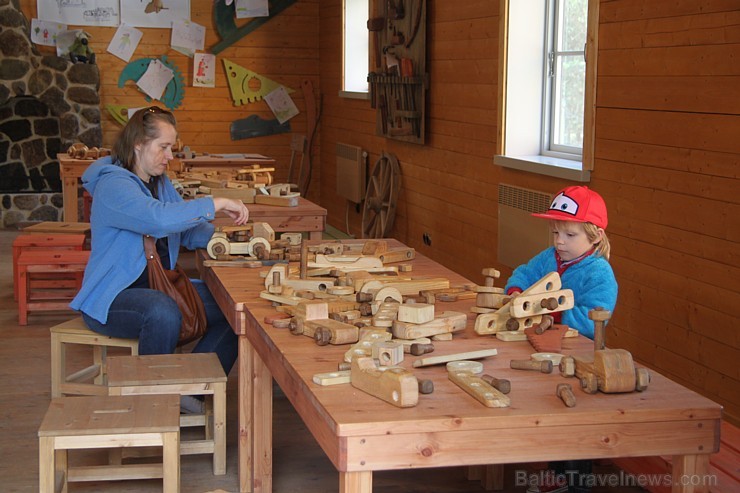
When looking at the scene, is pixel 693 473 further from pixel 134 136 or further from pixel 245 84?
pixel 245 84

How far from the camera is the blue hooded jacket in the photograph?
11.5ft

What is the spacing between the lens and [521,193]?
5184mm

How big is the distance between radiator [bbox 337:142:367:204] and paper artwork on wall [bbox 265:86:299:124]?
46.2 inches

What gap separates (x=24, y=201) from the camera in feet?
30.0

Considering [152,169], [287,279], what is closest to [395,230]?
[152,169]

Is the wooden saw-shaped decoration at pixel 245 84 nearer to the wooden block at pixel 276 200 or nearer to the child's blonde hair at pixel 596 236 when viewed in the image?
the wooden block at pixel 276 200

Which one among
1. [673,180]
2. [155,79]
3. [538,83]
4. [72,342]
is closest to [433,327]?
[72,342]

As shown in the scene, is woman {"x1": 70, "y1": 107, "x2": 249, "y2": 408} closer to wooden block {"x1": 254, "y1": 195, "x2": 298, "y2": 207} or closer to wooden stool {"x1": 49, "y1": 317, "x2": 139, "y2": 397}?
wooden stool {"x1": 49, "y1": 317, "x2": 139, "y2": 397}

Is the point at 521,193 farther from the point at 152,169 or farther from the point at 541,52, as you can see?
the point at 152,169

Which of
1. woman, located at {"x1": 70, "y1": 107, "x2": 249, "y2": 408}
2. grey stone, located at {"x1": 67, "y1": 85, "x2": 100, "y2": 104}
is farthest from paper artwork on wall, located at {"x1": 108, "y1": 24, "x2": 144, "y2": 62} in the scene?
woman, located at {"x1": 70, "y1": 107, "x2": 249, "y2": 408}

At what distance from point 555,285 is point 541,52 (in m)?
3.21

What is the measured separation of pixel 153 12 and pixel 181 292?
21.3 feet

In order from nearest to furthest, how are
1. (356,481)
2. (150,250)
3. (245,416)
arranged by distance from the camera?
(356,481) → (245,416) → (150,250)

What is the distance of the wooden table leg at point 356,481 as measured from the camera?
72.2 inches
